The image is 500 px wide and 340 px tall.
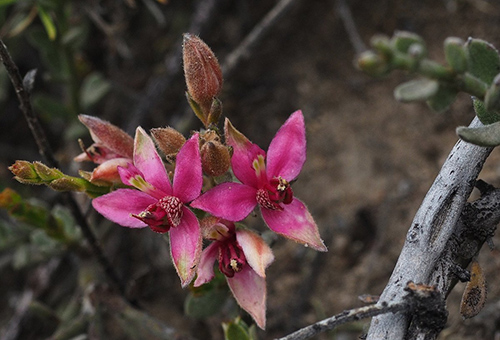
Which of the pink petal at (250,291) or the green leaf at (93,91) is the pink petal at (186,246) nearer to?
the pink petal at (250,291)

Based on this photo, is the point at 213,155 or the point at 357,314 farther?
the point at 213,155

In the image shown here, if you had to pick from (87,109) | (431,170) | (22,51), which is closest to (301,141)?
(431,170)

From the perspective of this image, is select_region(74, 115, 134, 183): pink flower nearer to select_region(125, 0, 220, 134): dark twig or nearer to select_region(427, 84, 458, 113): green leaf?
select_region(427, 84, 458, 113): green leaf

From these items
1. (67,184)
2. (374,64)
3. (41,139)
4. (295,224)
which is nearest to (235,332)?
(295,224)

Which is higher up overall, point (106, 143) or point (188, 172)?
point (188, 172)

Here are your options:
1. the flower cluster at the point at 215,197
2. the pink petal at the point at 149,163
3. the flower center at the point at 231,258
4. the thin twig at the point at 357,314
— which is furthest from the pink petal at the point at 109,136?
the thin twig at the point at 357,314

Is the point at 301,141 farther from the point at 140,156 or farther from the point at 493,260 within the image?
the point at 493,260

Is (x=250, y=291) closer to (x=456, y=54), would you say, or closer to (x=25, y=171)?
(x=25, y=171)

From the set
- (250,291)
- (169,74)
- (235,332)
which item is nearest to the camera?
(250,291)
